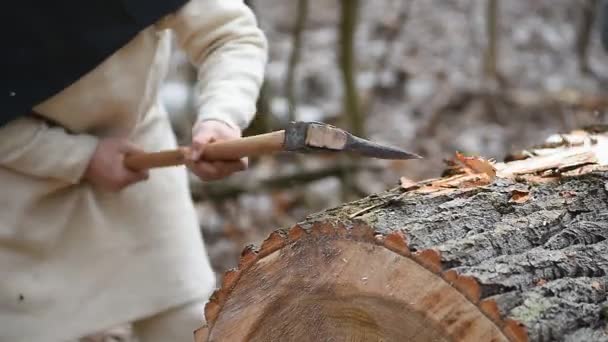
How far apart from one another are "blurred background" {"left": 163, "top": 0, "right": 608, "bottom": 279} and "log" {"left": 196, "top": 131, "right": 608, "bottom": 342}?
1.46m

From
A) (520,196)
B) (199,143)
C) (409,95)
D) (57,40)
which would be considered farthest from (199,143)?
(409,95)

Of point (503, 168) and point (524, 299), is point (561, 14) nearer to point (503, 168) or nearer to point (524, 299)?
point (503, 168)

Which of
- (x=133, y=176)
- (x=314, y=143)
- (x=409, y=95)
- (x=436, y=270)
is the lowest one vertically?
(x=409, y=95)

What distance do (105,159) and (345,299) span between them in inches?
27.7

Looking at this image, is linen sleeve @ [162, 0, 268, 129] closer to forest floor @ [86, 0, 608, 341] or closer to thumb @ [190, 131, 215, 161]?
thumb @ [190, 131, 215, 161]

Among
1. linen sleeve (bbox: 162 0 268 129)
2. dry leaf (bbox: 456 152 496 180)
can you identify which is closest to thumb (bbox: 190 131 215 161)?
linen sleeve (bbox: 162 0 268 129)

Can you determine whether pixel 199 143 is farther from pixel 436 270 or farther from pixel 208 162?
pixel 436 270

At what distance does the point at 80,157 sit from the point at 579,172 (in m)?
0.96

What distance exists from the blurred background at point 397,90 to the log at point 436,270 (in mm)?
1458

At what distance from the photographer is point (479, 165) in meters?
1.66

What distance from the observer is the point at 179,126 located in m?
4.49

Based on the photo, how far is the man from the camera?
174 cm

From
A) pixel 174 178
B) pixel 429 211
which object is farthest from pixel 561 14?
pixel 429 211

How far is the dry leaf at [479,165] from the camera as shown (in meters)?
1.64
